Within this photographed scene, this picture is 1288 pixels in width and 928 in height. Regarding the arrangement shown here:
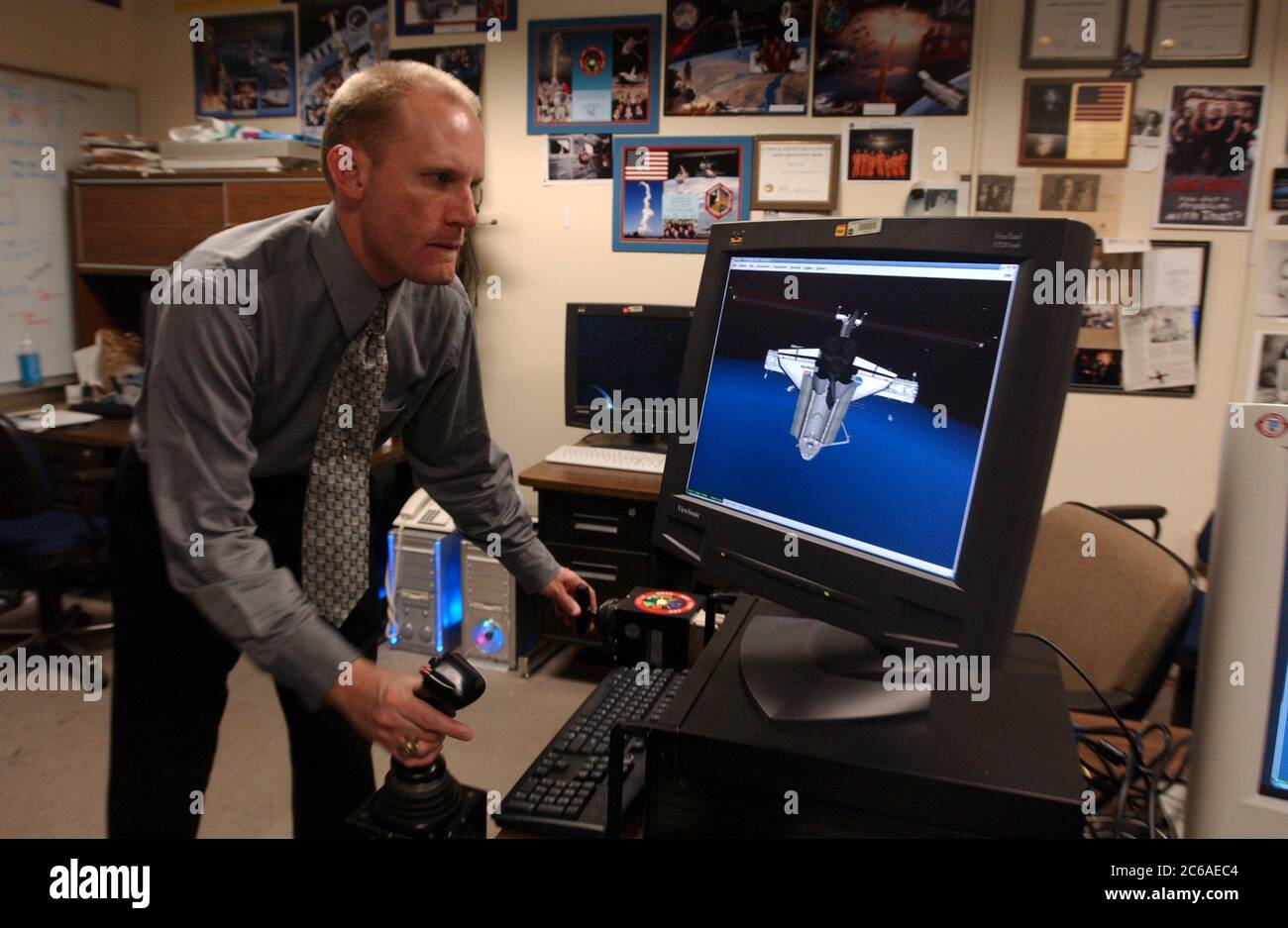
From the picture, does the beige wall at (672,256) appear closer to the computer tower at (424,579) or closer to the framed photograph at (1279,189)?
the framed photograph at (1279,189)

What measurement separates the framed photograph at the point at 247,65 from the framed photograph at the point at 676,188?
143 cm

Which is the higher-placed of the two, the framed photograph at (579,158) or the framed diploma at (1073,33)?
the framed diploma at (1073,33)

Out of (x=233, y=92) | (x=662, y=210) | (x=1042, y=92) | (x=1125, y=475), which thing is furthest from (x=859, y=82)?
(x=233, y=92)

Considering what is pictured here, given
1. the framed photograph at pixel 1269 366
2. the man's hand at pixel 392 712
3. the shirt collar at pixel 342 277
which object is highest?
the shirt collar at pixel 342 277

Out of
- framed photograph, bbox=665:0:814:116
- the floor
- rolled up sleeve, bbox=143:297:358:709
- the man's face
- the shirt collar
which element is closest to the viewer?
rolled up sleeve, bbox=143:297:358:709

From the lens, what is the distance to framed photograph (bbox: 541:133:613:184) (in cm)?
327

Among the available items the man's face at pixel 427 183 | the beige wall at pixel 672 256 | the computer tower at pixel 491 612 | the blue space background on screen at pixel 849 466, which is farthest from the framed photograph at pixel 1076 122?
the blue space background on screen at pixel 849 466

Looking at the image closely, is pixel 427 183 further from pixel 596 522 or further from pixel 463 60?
pixel 463 60

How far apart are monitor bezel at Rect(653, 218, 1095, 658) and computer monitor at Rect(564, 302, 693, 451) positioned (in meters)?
2.10

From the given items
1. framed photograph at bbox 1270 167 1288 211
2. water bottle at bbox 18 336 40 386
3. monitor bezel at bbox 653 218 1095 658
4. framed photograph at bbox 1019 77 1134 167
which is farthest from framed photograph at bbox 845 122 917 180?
water bottle at bbox 18 336 40 386

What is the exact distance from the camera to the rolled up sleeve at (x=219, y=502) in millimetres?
1004

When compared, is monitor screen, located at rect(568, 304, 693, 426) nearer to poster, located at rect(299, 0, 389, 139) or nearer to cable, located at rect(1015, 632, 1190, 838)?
poster, located at rect(299, 0, 389, 139)
